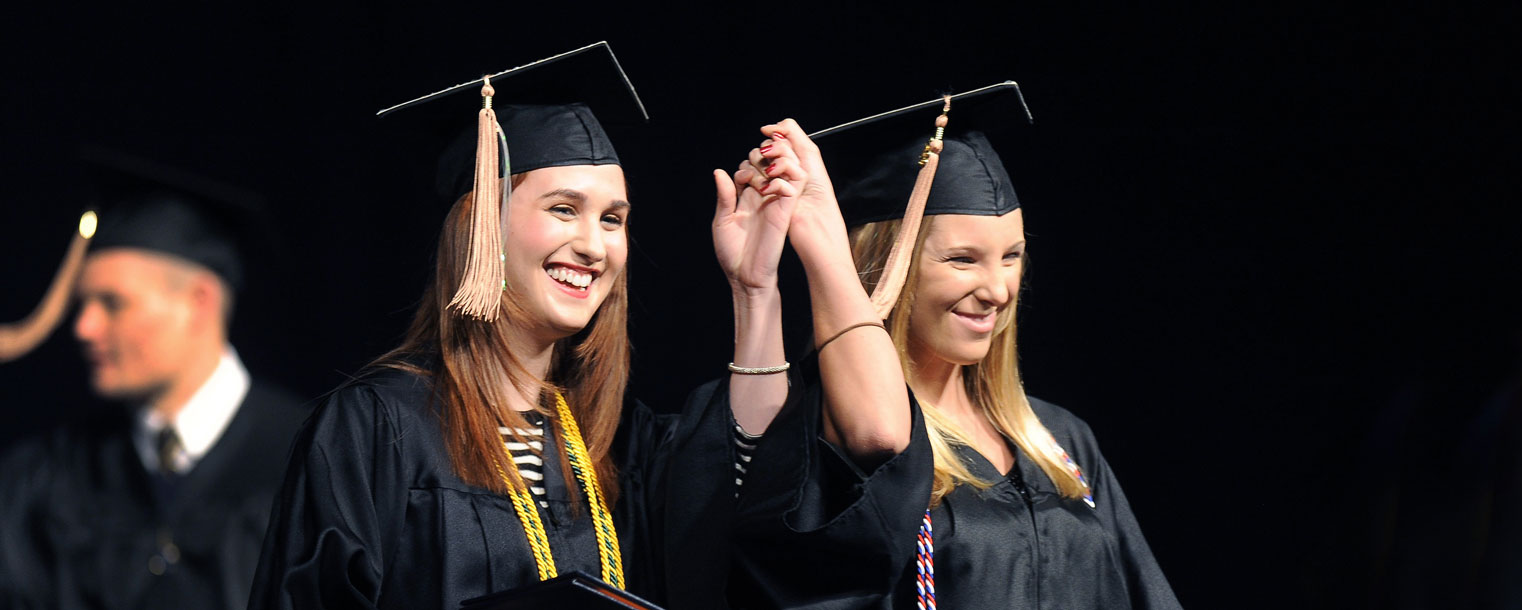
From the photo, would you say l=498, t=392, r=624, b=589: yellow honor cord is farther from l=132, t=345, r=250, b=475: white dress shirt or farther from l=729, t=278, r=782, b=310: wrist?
l=132, t=345, r=250, b=475: white dress shirt

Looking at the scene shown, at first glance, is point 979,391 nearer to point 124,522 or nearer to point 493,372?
point 493,372

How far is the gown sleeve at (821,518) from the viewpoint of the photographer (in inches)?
96.0

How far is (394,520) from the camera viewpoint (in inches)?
94.3

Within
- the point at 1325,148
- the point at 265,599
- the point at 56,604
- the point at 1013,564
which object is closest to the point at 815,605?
the point at 1013,564

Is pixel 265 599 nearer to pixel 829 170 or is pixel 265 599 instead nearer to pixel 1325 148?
pixel 829 170

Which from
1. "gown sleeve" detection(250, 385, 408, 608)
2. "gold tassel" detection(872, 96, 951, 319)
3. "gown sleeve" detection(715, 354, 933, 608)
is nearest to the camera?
"gown sleeve" detection(250, 385, 408, 608)

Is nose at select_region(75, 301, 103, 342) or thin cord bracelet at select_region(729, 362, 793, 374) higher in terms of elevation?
nose at select_region(75, 301, 103, 342)

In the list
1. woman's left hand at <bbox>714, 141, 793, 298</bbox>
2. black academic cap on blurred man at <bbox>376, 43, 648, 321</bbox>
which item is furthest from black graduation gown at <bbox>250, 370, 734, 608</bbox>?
woman's left hand at <bbox>714, 141, 793, 298</bbox>

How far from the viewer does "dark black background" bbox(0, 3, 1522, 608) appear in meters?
3.74

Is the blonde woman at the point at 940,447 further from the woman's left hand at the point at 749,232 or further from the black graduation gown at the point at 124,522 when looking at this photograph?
the black graduation gown at the point at 124,522

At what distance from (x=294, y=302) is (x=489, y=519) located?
3.62ft

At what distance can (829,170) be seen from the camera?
2992 mm

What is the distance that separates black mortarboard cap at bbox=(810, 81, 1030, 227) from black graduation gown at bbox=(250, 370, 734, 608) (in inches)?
26.1

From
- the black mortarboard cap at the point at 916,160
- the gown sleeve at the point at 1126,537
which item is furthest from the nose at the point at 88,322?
the gown sleeve at the point at 1126,537
